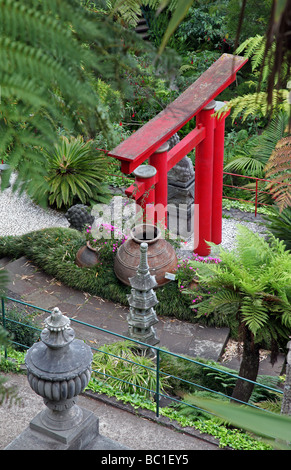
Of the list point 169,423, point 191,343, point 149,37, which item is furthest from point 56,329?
point 149,37

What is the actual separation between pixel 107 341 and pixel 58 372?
3.33 m

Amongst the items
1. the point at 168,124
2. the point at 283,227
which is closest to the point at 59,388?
the point at 168,124

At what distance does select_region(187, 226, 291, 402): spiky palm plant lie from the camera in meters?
5.14

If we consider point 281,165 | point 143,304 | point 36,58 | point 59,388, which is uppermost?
point 36,58

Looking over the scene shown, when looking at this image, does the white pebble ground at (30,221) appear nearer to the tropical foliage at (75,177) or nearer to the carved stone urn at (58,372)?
the tropical foliage at (75,177)

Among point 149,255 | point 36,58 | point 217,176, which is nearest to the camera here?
point 36,58

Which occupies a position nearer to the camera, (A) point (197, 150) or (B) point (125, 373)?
(B) point (125, 373)

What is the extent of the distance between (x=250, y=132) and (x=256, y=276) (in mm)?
8372

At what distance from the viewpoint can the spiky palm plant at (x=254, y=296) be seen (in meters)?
5.14

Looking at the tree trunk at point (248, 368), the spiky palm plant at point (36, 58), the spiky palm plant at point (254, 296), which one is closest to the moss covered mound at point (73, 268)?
the tree trunk at point (248, 368)

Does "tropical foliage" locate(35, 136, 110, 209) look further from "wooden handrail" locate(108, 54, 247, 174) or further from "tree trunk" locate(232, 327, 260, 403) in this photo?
"tree trunk" locate(232, 327, 260, 403)

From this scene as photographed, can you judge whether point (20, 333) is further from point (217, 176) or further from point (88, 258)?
point (217, 176)

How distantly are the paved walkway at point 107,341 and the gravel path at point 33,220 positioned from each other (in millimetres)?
1139

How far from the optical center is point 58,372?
3.93m
